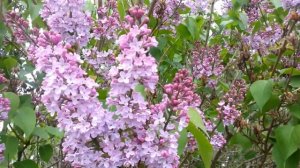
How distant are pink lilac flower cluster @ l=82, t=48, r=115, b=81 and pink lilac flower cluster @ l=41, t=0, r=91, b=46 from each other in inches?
6.3

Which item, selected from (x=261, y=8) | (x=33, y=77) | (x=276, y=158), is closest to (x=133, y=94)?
(x=276, y=158)

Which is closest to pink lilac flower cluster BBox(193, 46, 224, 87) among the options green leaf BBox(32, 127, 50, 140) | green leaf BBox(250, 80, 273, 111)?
green leaf BBox(250, 80, 273, 111)

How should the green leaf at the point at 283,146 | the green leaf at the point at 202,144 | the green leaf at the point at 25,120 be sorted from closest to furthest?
the green leaf at the point at 202,144
the green leaf at the point at 25,120
the green leaf at the point at 283,146

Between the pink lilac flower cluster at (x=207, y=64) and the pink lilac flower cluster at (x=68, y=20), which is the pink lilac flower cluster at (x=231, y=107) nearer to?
the pink lilac flower cluster at (x=207, y=64)

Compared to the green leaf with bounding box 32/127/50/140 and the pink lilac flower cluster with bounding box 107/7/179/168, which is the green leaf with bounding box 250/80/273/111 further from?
the green leaf with bounding box 32/127/50/140

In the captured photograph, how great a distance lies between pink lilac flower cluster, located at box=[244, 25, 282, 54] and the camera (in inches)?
113

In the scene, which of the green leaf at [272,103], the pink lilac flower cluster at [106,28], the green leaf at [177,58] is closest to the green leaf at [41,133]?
the pink lilac flower cluster at [106,28]

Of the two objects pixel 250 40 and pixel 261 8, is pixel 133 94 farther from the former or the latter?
pixel 261 8

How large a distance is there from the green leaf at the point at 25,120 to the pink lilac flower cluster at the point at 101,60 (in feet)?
1.27

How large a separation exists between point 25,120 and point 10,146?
0.21m

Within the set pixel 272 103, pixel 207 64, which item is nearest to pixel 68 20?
pixel 272 103

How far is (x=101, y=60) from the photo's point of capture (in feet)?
7.16

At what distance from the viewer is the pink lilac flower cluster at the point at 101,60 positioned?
85.2 inches

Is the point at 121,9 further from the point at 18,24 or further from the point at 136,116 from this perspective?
the point at 136,116
